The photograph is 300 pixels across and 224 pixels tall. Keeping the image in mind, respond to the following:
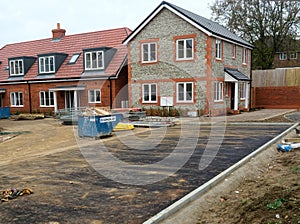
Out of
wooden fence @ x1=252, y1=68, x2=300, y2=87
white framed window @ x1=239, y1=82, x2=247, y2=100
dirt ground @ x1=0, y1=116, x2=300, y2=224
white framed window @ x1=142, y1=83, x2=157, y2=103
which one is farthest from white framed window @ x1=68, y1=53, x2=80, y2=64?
dirt ground @ x1=0, y1=116, x2=300, y2=224

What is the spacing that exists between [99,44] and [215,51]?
36.4ft

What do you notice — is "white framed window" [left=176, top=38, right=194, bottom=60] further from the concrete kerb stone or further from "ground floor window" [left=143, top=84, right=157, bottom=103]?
the concrete kerb stone

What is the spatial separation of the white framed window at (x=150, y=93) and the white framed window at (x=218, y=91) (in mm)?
4559

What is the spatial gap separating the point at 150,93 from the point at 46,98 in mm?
10968

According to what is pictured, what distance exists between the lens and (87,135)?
13.8 m

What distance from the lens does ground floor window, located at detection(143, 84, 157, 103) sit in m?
23.4

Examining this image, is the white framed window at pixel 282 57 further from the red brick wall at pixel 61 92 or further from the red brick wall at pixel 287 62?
the red brick wall at pixel 61 92

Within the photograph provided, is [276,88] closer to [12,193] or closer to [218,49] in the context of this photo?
[218,49]

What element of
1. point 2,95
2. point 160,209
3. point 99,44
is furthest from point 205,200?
point 2,95

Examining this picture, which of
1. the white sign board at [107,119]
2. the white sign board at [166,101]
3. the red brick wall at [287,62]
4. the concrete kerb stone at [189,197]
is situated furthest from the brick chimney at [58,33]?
the red brick wall at [287,62]

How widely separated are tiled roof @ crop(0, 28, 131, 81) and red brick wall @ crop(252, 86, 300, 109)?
572 inches

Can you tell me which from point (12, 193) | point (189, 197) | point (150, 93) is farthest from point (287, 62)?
point (12, 193)

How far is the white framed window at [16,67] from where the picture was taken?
30197 millimetres

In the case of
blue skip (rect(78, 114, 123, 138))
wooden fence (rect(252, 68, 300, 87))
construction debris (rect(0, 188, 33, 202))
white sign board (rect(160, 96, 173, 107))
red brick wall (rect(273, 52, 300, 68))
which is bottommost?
construction debris (rect(0, 188, 33, 202))
